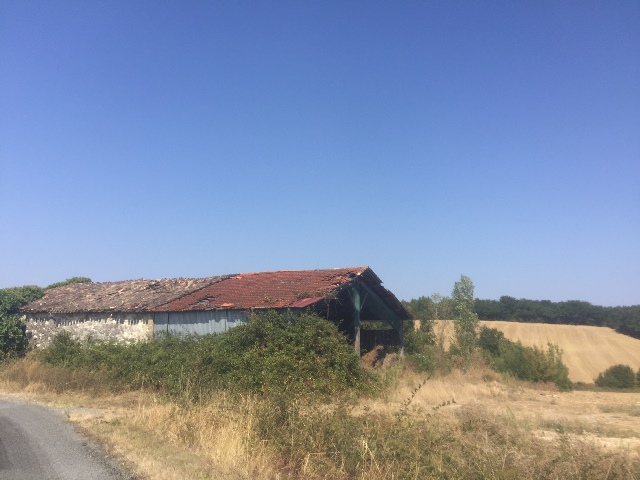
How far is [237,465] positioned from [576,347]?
2008 inches

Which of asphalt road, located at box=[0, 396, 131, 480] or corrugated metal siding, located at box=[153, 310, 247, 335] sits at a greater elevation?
corrugated metal siding, located at box=[153, 310, 247, 335]

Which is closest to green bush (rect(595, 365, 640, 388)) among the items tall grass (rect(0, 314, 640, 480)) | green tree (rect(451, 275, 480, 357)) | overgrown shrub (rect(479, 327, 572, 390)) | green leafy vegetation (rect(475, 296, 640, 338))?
green tree (rect(451, 275, 480, 357))

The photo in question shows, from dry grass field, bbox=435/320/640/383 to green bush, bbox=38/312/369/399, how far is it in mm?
26900

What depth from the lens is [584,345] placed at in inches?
2032

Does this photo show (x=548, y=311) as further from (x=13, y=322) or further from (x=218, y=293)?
(x=13, y=322)

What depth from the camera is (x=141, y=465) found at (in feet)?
24.8

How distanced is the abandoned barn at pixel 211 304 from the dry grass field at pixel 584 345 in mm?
19942

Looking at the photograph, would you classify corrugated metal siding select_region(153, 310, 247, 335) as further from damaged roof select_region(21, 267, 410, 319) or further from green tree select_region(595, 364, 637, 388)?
green tree select_region(595, 364, 637, 388)

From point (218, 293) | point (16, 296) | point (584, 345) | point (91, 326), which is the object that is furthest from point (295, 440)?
point (584, 345)

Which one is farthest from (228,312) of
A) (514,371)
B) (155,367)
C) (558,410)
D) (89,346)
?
(514,371)

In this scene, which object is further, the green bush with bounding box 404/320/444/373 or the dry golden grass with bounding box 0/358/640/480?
the green bush with bounding box 404/320/444/373

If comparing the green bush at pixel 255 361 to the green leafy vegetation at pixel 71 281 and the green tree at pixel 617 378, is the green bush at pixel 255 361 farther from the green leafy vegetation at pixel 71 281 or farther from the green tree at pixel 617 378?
the green tree at pixel 617 378

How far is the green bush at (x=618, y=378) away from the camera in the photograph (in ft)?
124

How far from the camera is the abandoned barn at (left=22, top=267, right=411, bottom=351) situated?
63.1 feet
